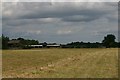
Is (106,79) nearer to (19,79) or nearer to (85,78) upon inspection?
(85,78)

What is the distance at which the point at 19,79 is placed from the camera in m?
16.8

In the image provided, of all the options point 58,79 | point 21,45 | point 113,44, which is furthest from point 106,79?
point 113,44

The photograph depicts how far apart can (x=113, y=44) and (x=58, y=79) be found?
7001 inches

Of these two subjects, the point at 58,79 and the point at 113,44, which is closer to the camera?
the point at 58,79

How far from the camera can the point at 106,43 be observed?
19488cm

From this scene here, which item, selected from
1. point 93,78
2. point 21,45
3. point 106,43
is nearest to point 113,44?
point 106,43

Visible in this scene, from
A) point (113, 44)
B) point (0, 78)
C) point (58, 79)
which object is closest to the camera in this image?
point (58, 79)

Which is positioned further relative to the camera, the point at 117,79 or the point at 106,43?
the point at 106,43

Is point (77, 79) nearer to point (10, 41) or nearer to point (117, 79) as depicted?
point (117, 79)

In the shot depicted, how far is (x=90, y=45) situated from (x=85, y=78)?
166995mm

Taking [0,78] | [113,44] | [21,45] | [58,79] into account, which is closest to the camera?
[58,79]

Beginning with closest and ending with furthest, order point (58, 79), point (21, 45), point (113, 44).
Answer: point (58, 79) < point (21, 45) < point (113, 44)

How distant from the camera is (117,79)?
55.2ft

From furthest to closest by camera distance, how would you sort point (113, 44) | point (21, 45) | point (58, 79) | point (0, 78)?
1. point (113, 44)
2. point (21, 45)
3. point (0, 78)
4. point (58, 79)
